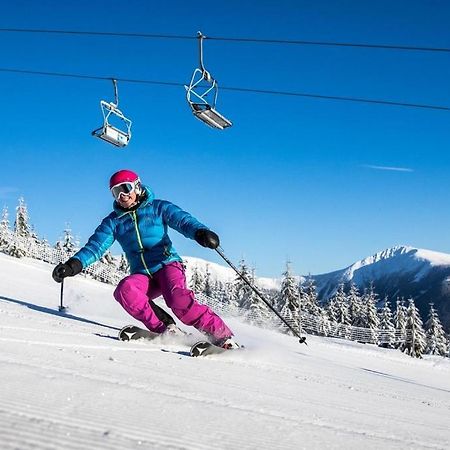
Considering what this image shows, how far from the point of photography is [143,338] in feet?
16.3

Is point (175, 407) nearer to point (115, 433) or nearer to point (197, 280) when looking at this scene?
point (115, 433)

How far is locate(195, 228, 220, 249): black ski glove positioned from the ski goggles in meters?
0.89

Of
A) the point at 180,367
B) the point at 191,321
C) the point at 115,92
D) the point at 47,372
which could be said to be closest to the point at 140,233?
the point at 191,321

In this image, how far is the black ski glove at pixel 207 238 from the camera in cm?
516

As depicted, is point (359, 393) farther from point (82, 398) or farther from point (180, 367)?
point (82, 398)

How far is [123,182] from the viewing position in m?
A: 5.49

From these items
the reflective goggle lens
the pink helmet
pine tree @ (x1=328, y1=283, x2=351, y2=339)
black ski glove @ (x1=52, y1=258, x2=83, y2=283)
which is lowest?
pine tree @ (x1=328, y1=283, x2=351, y2=339)

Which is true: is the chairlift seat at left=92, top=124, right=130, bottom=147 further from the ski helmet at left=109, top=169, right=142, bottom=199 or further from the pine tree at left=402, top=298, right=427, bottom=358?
the pine tree at left=402, top=298, right=427, bottom=358

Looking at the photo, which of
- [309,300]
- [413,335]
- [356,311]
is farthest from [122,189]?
[356,311]

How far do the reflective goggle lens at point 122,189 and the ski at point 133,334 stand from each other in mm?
1453

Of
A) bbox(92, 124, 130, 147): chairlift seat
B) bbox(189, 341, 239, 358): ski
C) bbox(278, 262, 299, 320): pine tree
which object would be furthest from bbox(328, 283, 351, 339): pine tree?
bbox(189, 341, 239, 358): ski

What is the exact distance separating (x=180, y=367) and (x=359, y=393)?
50.0 inches

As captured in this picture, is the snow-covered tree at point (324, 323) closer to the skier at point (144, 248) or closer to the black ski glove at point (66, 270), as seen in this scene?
the skier at point (144, 248)

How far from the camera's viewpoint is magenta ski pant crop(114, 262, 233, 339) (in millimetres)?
5012
